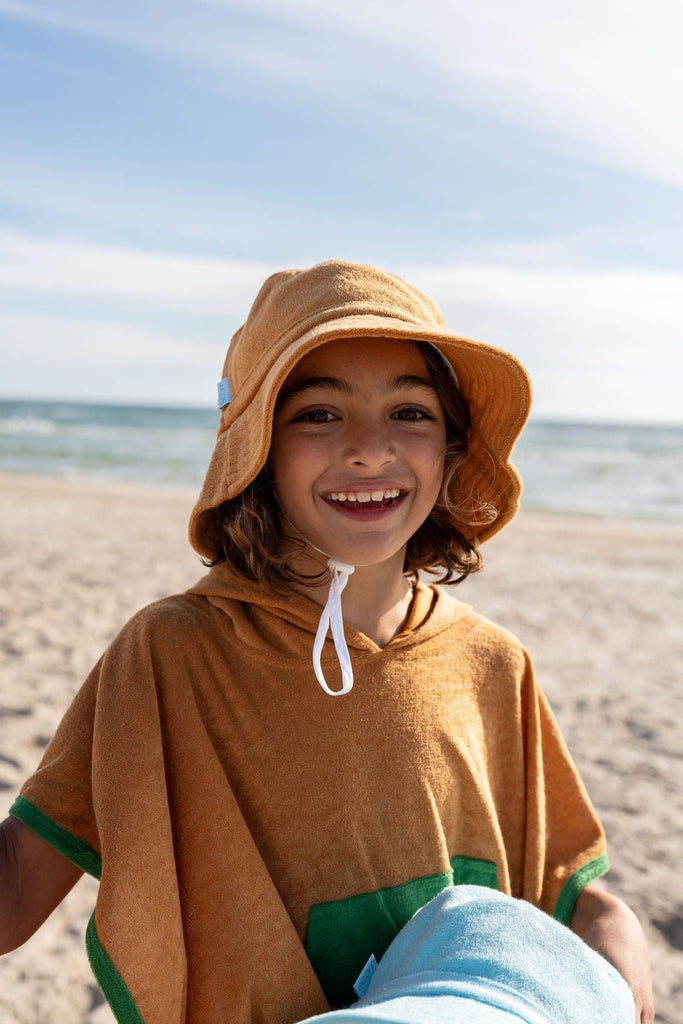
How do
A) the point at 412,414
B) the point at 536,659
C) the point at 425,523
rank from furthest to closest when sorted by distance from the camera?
the point at 536,659, the point at 425,523, the point at 412,414

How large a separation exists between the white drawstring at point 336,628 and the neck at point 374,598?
63mm

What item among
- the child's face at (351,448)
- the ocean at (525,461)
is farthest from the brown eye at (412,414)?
the ocean at (525,461)

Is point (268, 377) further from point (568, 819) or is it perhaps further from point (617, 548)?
point (617, 548)

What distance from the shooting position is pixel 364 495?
1.68 metres

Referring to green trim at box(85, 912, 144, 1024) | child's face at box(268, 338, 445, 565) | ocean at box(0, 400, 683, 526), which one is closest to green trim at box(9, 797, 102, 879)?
green trim at box(85, 912, 144, 1024)

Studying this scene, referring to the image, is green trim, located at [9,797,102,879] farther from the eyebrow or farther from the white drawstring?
the eyebrow

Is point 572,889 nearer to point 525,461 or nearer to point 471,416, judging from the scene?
point 471,416

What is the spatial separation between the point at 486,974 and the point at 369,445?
87 centimetres

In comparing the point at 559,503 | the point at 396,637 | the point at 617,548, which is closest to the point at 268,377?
the point at 396,637

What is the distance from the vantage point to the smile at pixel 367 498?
5.52ft

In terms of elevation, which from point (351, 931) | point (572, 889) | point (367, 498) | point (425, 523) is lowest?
A: point (572, 889)

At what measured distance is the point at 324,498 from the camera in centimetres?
171

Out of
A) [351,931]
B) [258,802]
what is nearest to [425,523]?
[258,802]

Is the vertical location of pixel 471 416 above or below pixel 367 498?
above
